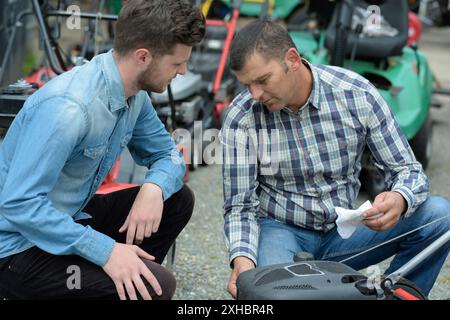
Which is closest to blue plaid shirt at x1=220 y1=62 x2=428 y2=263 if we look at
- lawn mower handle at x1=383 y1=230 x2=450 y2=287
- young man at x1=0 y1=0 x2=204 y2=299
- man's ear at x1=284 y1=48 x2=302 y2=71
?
man's ear at x1=284 y1=48 x2=302 y2=71

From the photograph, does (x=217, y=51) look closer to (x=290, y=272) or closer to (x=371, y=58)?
(x=371, y=58)

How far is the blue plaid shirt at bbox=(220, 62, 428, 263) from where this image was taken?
8.14 ft

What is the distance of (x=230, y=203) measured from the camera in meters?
2.49

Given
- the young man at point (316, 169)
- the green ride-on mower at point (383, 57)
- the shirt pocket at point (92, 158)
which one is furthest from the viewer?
the green ride-on mower at point (383, 57)

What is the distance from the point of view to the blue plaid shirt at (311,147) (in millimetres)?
2480

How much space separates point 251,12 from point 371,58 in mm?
3820

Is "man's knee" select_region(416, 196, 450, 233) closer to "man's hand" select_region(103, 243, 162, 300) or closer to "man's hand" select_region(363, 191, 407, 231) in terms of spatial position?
"man's hand" select_region(363, 191, 407, 231)

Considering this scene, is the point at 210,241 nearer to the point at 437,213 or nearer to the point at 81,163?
the point at 437,213

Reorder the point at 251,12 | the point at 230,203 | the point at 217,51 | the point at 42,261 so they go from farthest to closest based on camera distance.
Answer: the point at 251,12
the point at 217,51
the point at 230,203
the point at 42,261

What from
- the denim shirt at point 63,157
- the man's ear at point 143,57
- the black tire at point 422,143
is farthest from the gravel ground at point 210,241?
the man's ear at point 143,57

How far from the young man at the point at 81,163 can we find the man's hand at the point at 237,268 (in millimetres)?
182

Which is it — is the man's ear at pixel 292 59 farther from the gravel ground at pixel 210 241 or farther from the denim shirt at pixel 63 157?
the gravel ground at pixel 210 241

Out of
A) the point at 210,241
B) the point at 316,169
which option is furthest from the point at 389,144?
the point at 210,241
